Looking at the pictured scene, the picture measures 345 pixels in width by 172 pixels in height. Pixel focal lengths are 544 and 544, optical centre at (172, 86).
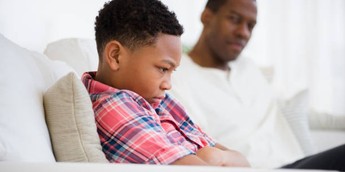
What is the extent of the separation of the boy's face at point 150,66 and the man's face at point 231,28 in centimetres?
119

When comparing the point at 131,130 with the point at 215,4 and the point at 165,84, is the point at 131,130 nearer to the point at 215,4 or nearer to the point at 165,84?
the point at 165,84

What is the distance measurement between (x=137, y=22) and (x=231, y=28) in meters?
1.23

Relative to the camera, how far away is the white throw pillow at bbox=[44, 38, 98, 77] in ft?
5.00

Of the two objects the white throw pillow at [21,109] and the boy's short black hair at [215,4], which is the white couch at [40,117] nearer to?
the white throw pillow at [21,109]

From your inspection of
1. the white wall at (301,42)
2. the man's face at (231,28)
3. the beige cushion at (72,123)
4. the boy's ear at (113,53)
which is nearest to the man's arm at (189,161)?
the beige cushion at (72,123)

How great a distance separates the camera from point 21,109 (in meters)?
0.97

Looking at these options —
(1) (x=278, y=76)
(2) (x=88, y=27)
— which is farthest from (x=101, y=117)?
(1) (x=278, y=76)

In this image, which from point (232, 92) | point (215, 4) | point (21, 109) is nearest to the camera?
point (21, 109)

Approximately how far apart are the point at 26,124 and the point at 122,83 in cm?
26

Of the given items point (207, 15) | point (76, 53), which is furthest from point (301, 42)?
point (76, 53)

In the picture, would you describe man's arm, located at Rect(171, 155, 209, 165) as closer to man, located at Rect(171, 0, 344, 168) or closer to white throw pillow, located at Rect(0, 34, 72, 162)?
white throw pillow, located at Rect(0, 34, 72, 162)

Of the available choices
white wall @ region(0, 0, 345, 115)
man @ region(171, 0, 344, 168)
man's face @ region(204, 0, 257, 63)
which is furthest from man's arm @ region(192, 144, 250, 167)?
white wall @ region(0, 0, 345, 115)

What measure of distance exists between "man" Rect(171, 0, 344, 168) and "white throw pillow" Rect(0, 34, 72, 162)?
3.02 feet

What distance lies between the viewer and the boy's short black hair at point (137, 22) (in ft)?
3.72
